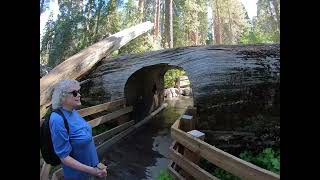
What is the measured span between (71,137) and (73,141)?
1.5 inches

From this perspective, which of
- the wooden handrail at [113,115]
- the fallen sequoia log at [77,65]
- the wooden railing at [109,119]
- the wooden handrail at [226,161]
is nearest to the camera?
the wooden handrail at [226,161]

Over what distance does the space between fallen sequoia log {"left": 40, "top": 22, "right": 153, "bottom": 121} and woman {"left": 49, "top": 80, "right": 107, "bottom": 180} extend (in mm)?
3925

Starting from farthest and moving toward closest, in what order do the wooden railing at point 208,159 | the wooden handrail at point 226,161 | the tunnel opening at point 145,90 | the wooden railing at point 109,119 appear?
the tunnel opening at point 145,90
the wooden railing at point 109,119
the wooden railing at point 208,159
the wooden handrail at point 226,161

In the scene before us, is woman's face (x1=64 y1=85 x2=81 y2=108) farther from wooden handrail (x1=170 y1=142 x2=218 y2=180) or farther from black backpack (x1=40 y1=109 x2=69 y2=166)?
wooden handrail (x1=170 y1=142 x2=218 y2=180)

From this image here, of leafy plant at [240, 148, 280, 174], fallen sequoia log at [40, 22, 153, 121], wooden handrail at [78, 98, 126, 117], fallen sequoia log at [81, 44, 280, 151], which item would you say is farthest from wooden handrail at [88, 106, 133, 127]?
leafy plant at [240, 148, 280, 174]

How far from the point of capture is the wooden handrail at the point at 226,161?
3.08 m

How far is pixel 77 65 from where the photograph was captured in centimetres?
895

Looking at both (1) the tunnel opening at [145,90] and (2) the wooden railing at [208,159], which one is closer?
(2) the wooden railing at [208,159]

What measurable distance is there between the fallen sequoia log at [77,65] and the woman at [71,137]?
3925 mm

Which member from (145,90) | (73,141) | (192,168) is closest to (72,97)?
(73,141)

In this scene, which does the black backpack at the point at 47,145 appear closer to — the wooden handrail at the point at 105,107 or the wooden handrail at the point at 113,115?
the wooden handrail at the point at 105,107

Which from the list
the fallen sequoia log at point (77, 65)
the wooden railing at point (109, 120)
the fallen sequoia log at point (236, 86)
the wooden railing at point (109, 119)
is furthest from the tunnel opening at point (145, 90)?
the fallen sequoia log at point (236, 86)
